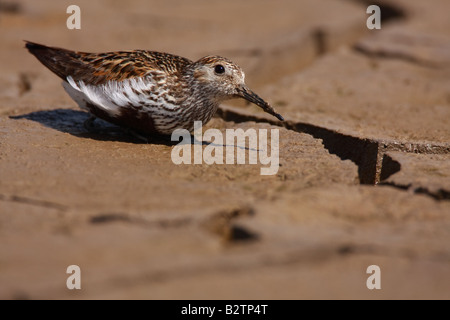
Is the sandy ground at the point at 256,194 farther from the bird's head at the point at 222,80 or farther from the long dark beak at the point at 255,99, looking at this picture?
the bird's head at the point at 222,80

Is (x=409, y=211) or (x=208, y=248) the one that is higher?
(x=409, y=211)

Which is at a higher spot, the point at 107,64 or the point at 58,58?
the point at 58,58

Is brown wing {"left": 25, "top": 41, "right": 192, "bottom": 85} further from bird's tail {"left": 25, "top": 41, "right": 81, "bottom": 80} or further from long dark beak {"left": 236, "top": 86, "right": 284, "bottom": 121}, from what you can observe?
long dark beak {"left": 236, "top": 86, "right": 284, "bottom": 121}

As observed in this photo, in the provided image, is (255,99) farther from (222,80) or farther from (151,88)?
(151,88)

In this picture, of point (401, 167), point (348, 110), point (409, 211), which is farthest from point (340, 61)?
point (409, 211)

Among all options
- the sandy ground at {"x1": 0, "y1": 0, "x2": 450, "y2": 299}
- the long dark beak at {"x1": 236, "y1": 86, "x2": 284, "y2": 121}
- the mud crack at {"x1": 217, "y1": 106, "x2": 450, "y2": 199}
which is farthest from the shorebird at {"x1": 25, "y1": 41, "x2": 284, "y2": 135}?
the mud crack at {"x1": 217, "y1": 106, "x2": 450, "y2": 199}

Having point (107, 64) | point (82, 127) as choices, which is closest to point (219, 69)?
point (107, 64)

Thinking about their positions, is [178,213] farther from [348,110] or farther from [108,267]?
[348,110]
